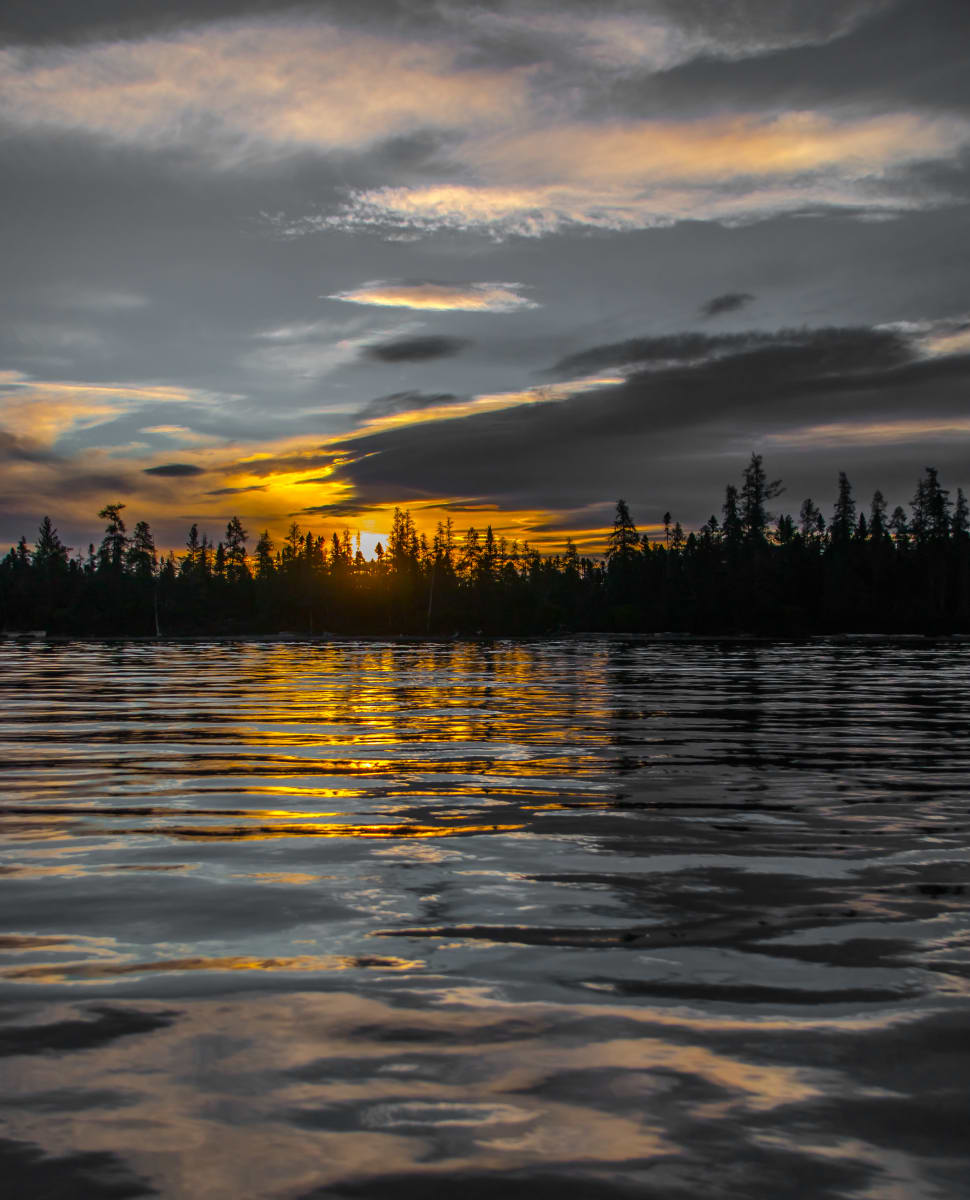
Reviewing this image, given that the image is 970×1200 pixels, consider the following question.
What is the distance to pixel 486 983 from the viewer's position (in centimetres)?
483

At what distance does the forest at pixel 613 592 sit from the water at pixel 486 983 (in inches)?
4632

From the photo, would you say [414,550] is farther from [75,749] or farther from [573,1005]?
[573,1005]

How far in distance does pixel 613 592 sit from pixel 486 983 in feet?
491

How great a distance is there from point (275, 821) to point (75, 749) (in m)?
6.73

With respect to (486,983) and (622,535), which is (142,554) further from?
(486,983)

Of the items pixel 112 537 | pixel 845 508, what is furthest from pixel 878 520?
pixel 112 537

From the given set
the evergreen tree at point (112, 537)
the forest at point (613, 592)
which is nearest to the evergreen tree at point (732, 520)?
the forest at point (613, 592)

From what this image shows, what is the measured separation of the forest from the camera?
129 meters

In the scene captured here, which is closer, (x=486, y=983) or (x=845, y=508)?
(x=486, y=983)

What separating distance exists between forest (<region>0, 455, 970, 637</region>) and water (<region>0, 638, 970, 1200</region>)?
118m

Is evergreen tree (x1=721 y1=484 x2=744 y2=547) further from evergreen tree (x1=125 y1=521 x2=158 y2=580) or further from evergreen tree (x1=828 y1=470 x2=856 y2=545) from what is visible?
evergreen tree (x1=125 y1=521 x2=158 y2=580)

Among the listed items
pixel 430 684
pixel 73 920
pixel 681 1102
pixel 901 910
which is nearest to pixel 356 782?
pixel 73 920

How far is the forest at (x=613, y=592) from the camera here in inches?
5079

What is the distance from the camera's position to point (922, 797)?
33.1 ft
